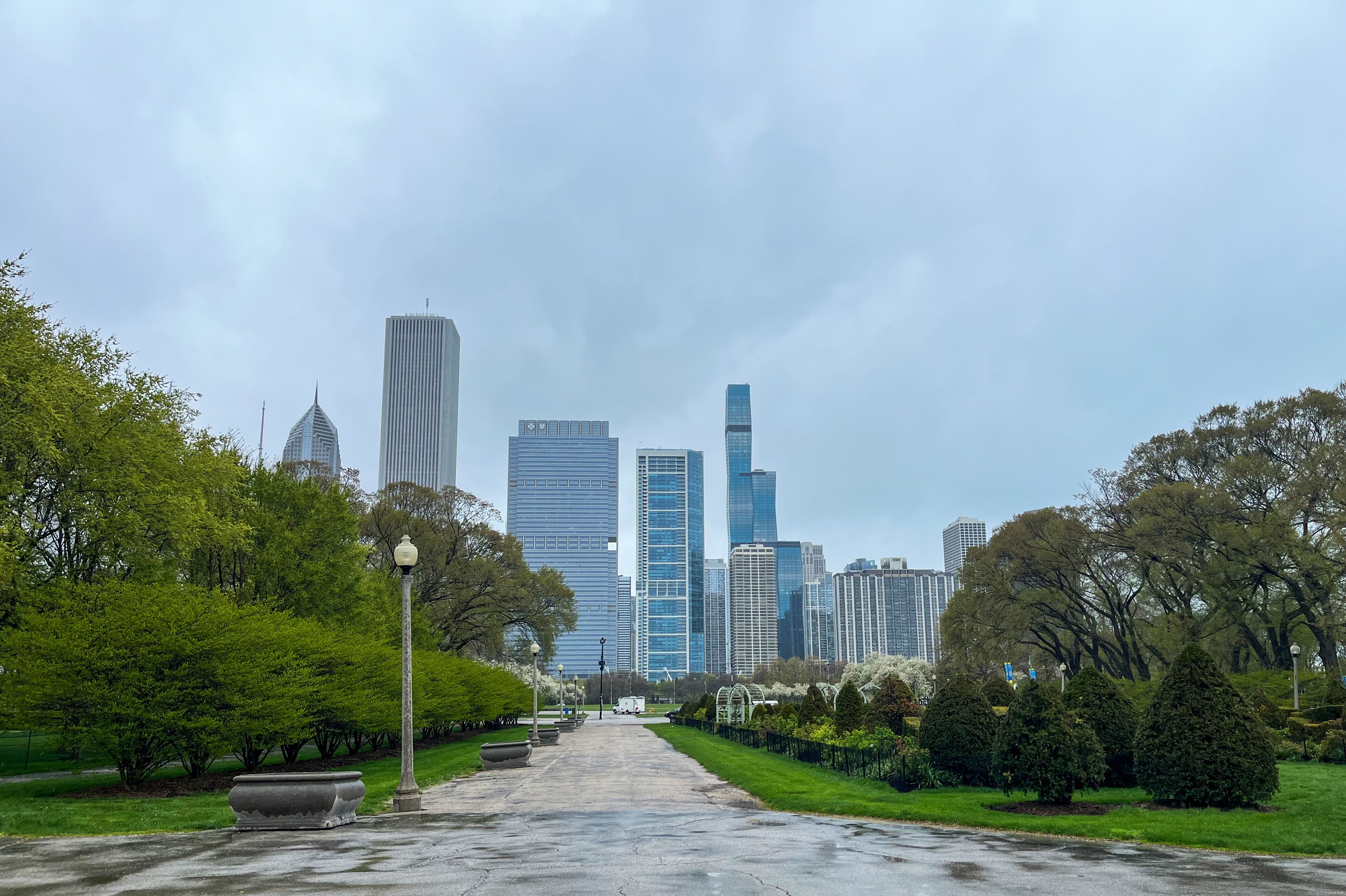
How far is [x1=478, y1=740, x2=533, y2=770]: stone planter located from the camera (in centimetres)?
3116

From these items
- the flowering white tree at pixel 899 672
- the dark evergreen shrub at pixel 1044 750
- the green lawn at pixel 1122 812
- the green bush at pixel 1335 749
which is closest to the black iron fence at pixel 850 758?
the green lawn at pixel 1122 812

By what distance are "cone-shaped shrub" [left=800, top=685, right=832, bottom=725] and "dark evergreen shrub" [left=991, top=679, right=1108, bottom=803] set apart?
19.5 meters

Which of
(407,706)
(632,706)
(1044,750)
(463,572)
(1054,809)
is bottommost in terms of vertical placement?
(632,706)

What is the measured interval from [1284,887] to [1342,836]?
15.9ft

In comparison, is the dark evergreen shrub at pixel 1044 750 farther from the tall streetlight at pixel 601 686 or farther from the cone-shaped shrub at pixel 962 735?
the tall streetlight at pixel 601 686

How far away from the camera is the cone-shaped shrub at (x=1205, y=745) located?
16.3 metres

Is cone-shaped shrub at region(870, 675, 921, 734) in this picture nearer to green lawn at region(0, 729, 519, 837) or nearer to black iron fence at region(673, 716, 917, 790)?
black iron fence at region(673, 716, 917, 790)

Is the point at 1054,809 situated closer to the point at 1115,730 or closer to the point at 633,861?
the point at 1115,730

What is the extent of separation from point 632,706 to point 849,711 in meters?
94.3

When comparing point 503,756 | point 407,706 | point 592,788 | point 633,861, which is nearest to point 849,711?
point 503,756

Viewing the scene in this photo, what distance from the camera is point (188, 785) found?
77.7ft

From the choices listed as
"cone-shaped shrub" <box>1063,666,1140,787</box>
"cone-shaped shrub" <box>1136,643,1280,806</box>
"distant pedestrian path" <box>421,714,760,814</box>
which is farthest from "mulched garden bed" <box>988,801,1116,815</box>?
"distant pedestrian path" <box>421,714,760,814</box>

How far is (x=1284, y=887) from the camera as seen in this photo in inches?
390

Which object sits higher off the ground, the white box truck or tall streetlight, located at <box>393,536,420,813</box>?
tall streetlight, located at <box>393,536,420,813</box>
